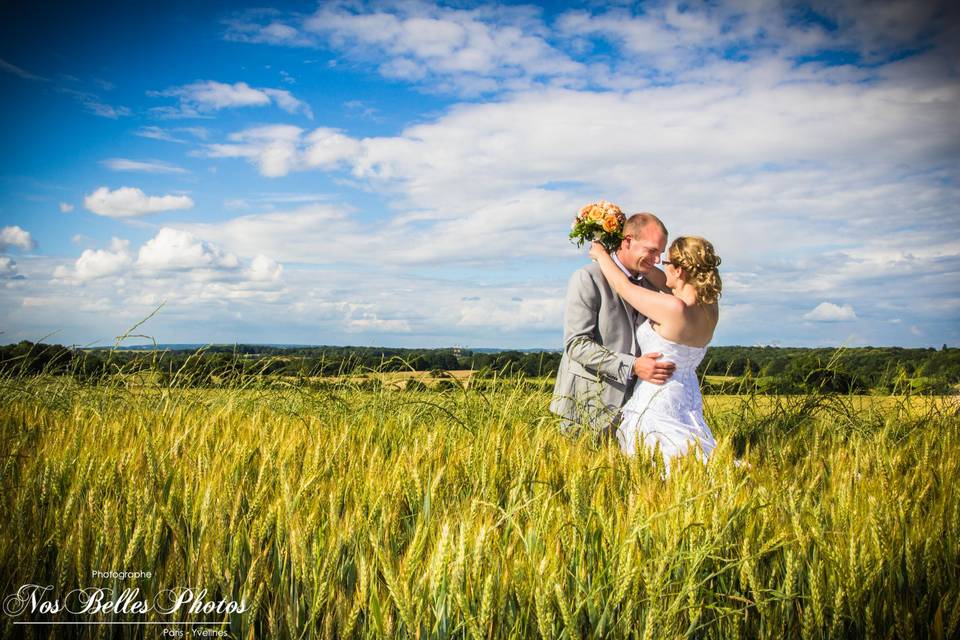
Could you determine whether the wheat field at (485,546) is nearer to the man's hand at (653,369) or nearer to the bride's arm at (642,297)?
the man's hand at (653,369)

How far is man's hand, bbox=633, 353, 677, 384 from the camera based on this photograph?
4.36 meters

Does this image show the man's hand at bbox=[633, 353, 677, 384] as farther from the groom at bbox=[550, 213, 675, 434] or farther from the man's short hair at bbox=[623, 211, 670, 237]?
the man's short hair at bbox=[623, 211, 670, 237]

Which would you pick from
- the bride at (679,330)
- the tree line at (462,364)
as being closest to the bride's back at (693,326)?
the bride at (679,330)

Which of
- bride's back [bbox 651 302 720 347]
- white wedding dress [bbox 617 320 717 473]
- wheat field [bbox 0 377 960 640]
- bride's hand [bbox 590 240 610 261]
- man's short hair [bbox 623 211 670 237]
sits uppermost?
man's short hair [bbox 623 211 670 237]

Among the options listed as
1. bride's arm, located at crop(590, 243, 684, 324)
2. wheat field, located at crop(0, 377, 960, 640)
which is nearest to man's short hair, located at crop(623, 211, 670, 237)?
bride's arm, located at crop(590, 243, 684, 324)

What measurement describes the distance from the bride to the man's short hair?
0.35 metres

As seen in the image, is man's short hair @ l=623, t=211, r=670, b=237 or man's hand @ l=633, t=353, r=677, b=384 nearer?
man's hand @ l=633, t=353, r=677, b=384

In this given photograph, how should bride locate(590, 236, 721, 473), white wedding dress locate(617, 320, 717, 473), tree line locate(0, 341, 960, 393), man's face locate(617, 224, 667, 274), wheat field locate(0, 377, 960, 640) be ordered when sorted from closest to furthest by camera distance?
1. wheat field locate(0, 377, 960, 640)
2. white wedding dress locate(617, 320, 717, 473)
3. bride locate(590, 236, 721, 473)
4. man's face locate(617, 224, 667, 274)
5. tree line locate(0, 341, 960, 393)

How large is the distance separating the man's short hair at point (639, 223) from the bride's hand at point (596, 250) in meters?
0.25

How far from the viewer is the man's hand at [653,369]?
171 inches

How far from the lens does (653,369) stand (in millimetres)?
4379

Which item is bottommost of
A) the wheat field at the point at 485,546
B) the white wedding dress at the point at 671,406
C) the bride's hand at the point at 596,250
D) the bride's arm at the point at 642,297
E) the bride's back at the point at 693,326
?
the wheat field at the point at 485,546

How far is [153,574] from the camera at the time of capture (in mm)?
1775

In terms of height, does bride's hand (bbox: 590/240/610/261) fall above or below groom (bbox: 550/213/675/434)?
above
